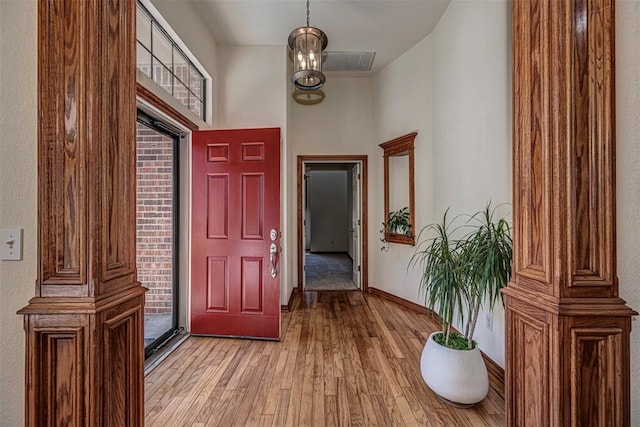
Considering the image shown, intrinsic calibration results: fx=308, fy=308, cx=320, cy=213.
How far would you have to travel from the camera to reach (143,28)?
2.29 meters

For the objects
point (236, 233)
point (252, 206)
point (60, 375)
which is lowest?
point (60, 375)

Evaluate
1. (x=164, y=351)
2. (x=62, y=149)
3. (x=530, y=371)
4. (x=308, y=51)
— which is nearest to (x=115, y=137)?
(x=62, y=149)

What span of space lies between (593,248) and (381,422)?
1.42 metres

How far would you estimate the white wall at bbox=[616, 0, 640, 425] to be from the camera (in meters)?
1.12

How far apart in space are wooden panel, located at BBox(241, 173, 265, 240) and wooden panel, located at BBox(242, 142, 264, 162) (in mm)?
151

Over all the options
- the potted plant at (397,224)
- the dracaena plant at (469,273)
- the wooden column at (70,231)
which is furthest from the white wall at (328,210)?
the wooden column at (70,231)

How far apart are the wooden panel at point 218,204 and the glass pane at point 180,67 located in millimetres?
946

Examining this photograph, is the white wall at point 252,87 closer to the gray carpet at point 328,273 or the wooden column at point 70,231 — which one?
the gray carpet at point 328,273

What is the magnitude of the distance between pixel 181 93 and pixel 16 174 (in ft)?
6.62

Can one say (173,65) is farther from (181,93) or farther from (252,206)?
(252,206)

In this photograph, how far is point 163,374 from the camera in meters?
2.30

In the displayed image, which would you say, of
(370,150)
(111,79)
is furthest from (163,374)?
(370,150)

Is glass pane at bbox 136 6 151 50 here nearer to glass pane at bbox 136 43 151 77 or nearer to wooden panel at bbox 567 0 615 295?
glass pane at bbox 136 43 151 77

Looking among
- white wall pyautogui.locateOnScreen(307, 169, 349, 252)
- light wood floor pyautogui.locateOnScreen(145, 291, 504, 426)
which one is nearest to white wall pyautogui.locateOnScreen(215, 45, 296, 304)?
light wood floor pyautogui.locateOnScreen(145, 291, 504, 426)
